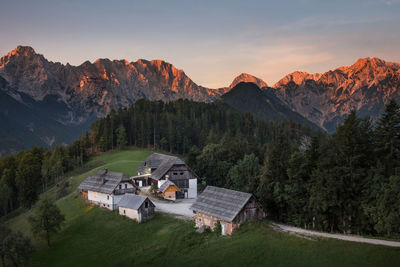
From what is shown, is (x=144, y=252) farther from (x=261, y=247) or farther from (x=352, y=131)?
(x=352, y=131)

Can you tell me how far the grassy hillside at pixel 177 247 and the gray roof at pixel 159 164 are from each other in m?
17.6

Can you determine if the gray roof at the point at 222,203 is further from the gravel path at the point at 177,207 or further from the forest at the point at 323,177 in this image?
the forest at the point at 323,177

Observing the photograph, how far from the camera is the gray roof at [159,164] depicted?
242 ft

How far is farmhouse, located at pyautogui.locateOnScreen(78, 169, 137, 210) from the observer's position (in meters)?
60.3

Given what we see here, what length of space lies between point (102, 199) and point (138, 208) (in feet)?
47.4

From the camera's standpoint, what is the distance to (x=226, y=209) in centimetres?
4272

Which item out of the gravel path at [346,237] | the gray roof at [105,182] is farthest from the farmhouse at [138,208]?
the gravel path at [346,237]

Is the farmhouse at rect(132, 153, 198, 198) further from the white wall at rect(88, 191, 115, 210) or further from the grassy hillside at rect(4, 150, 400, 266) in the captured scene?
the grassy hillside at rect(4, 150, 400, 266)

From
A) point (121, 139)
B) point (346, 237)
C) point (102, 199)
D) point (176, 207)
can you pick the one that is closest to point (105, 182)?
point (102, 199)

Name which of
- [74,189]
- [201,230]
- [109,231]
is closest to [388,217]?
[201,230]

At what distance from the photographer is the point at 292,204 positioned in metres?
46.2

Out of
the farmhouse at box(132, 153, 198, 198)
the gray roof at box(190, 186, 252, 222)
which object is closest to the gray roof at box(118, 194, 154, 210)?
the gray roof at box(190, 186, 252, 222)

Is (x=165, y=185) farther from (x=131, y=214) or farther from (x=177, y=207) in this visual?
(x=131, y=214)

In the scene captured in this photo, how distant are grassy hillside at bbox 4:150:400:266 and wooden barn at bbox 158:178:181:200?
13.8 metres
